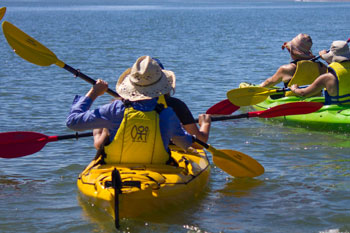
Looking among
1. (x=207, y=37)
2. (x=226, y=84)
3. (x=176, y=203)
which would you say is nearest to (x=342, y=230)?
(x=176, y=203)

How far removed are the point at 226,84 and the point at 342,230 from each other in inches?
389

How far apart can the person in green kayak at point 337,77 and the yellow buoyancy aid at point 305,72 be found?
2.58ft

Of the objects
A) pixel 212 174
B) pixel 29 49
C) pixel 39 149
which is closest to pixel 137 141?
pixel 39 149

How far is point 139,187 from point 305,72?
5.51 meters

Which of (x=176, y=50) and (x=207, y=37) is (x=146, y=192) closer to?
(x=176, y=50)

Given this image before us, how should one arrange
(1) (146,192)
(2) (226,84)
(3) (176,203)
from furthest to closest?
1. (2) (226,84)
2. (3) (176,203)
3. (1) (146,192)

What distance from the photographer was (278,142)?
946 centimetres

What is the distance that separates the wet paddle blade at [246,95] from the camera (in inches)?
336

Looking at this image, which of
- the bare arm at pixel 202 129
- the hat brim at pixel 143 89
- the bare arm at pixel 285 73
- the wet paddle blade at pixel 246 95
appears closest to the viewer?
the hat brim at pixel 143 89

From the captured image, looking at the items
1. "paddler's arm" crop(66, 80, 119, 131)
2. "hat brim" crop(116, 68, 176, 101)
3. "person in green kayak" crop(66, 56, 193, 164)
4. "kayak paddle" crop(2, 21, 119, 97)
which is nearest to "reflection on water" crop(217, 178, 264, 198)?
"person in green kayak" crop(66, 56, 193, 164)

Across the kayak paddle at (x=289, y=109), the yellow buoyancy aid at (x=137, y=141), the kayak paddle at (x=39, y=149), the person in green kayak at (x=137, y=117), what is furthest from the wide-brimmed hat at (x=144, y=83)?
the kayak paddle at (x=289, y=109)

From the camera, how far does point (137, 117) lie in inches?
228

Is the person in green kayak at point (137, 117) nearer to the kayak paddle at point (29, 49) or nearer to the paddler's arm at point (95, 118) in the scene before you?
the paddler's arm at point (95, 118)

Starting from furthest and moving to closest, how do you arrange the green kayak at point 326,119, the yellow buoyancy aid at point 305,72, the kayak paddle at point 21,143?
the yellow buoyancy aid at point 305,72, the green kayak at point 326,119, the kayak paddle at point 21,143
